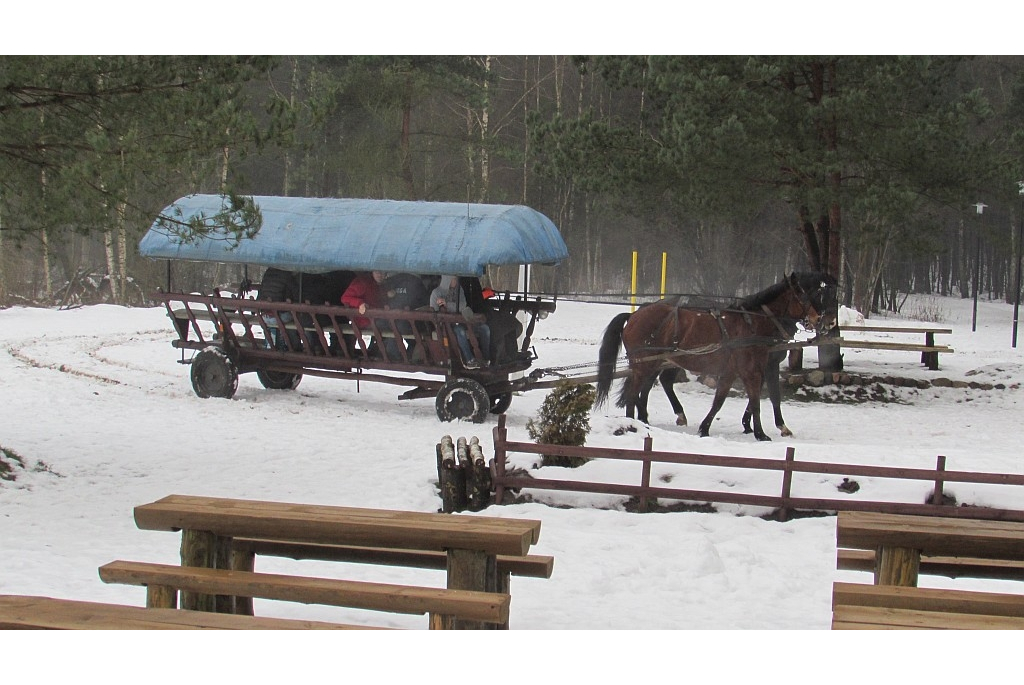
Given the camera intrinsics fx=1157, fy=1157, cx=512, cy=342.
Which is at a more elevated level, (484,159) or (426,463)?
(484,159)

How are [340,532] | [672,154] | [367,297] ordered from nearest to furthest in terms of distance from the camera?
[340,532] < [367,297] < [672,154]

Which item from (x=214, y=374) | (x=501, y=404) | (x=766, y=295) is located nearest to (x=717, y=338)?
(x=766, y=295)

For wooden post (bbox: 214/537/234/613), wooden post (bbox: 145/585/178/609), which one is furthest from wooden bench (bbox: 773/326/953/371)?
wooden post (bbox: 145/585/178/609)

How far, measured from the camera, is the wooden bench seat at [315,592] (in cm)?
312

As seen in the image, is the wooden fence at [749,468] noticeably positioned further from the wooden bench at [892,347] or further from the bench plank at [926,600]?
the wooden bench at [892,347]

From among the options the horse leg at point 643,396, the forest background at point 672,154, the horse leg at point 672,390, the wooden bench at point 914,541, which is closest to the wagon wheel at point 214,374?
the forest background at point 672,154

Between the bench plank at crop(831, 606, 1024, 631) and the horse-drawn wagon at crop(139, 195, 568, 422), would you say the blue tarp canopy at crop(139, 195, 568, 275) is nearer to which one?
the horse-drawn wagon at crop(139, 195, 568, 422)

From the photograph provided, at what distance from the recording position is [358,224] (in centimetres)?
925

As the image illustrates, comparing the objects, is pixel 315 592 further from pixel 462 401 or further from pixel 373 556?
pixel 462 401

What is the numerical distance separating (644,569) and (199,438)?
4171 millimetres

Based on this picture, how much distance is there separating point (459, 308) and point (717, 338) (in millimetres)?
2045

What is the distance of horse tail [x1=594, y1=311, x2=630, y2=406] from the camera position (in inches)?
364

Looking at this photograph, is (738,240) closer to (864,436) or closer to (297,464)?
(864,436)

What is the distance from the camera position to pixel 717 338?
9117 millimetres
